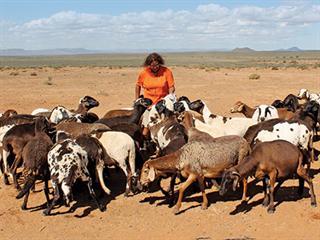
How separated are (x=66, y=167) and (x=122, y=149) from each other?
1.47 m

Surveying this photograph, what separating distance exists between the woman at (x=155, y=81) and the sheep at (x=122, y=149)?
2.29 m

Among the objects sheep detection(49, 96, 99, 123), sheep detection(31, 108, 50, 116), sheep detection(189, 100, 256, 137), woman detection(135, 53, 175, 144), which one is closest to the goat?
sheep detection(49, 96, 99, 123)

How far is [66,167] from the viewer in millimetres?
8578

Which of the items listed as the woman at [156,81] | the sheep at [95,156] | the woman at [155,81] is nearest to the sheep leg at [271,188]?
the sheep at [95,156]

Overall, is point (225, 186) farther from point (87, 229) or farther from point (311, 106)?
point (311, 106)

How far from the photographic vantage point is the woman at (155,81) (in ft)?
39.7

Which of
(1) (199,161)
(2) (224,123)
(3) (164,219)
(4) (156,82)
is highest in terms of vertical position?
(4) (156,82)

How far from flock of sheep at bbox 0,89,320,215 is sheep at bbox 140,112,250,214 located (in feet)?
0.06

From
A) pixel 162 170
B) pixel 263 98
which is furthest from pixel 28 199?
pixel 263 98

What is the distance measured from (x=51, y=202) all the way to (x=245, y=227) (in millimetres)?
3937

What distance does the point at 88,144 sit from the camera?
31.0 feet

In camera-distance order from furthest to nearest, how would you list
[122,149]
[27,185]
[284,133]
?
[284,133]
[122,149]
[27,185]

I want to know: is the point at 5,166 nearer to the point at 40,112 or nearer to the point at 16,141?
the point at 16,141

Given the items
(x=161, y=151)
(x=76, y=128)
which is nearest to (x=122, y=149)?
(x=161, y=151)
